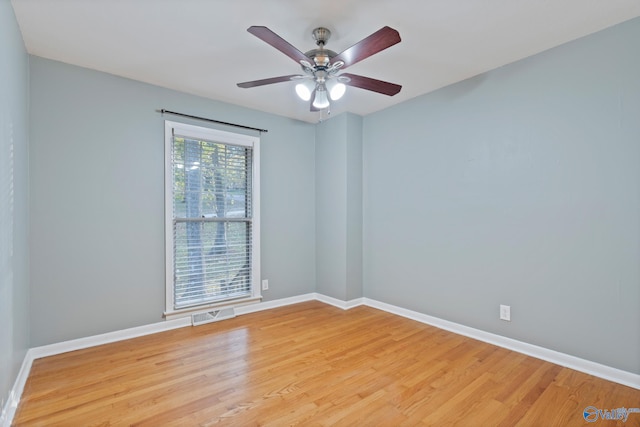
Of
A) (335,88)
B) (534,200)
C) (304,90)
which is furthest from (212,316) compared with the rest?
(534,200)

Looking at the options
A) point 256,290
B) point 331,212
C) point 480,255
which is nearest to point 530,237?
point 480,255

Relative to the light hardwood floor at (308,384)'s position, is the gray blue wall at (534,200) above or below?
above

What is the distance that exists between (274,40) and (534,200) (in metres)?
2.30

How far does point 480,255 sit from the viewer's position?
2.91m

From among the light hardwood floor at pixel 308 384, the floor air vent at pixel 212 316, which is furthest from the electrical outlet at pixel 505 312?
the floor air vent at pixel 212 316

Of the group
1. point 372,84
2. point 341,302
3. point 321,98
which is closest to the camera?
point 372,84

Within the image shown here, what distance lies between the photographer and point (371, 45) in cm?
182

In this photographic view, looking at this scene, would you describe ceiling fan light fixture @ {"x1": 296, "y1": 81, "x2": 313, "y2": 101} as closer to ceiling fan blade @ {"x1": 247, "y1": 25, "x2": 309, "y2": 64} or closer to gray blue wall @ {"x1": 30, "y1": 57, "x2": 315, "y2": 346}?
ceiling fan blade @ {"x1": 247, "y1": 25, "x2": 309, "y2": 64}

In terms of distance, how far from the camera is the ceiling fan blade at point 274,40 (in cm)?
171

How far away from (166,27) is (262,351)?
256 centimetres

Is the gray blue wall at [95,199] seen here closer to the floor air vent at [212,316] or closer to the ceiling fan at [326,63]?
the floor air vent at [212,316]

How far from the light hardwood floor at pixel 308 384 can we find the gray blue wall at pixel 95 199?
372 mm

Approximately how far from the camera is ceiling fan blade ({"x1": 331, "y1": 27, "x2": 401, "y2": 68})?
167 centimetres

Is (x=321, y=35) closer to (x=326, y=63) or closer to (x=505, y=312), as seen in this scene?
(x=326, y=63)
